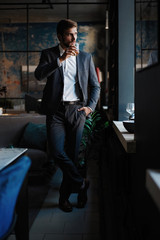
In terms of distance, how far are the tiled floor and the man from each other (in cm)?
12

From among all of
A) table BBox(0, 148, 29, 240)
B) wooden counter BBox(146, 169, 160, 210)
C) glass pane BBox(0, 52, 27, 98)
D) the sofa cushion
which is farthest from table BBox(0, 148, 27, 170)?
glass pane BBox(0, 52, 27, 98)

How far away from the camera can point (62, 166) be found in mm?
2428

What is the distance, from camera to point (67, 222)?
7.56 feet

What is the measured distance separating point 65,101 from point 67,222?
1040 millimetres

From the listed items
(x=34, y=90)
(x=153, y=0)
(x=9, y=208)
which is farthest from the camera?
(x=34, y=90)

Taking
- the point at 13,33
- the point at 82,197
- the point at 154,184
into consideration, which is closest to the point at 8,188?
the point at 154,184

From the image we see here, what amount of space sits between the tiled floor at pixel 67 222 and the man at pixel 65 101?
123 millimetres

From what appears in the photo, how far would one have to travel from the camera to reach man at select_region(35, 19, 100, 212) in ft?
7.82

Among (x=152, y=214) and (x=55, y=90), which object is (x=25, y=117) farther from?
(x=152, y=214)

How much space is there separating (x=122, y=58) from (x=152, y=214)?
2.35 metres

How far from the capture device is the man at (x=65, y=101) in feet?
7.82

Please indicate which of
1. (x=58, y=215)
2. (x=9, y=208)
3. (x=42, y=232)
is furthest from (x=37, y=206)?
(x=9, y=208)

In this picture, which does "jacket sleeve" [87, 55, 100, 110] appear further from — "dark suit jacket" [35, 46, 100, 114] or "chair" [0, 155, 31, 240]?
"chair" [0, 155, 31, 240]

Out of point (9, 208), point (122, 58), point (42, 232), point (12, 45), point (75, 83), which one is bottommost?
point (42, 232)
